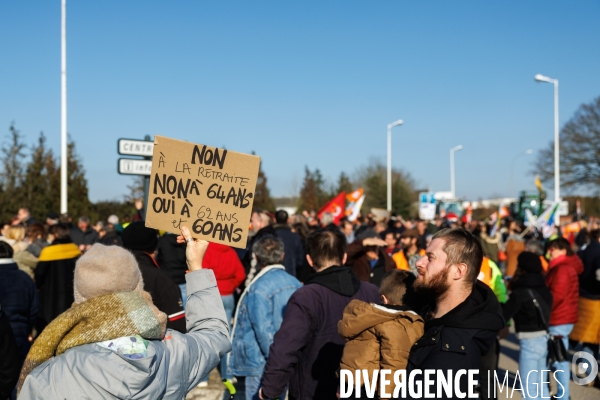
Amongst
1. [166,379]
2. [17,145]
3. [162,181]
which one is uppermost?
[17,145]

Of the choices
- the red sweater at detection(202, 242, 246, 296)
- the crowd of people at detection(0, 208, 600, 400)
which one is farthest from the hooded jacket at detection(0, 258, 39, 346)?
the red sweater at detection(202, 242, 246, 296)

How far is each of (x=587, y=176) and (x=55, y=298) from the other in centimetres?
4124

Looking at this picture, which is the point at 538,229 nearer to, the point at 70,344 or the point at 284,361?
the point at 284,361

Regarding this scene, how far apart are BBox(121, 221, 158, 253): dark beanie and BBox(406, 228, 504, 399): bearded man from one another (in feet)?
9.07

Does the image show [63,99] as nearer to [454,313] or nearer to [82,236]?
[82,236]

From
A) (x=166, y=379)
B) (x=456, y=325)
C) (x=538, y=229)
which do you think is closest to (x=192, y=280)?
(x=166, y=379)

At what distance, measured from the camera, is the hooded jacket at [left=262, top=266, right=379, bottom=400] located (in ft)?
14.0

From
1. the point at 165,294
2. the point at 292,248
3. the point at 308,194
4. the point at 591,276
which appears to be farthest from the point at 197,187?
the point at 308,194

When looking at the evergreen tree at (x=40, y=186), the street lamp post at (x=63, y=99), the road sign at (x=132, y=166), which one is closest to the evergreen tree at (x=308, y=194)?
the evergreen tree at (x=40, y=186)

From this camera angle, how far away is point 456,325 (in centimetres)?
283

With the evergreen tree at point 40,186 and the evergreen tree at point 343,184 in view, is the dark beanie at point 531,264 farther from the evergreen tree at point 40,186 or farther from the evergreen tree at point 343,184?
the evergreen tree at point 343,184

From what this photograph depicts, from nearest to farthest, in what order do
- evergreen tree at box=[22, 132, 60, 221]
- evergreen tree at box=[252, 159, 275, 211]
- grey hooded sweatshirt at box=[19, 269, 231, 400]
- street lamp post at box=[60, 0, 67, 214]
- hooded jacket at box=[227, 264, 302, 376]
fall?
grey hooded sweatshirt at box=[19, 269, 231, 400] → hooded jacket at box=[227, 264, 302, 376] → street lamp post at box=[60, 0, 67, 214] → evergreen tree at box=[22, 132, 60, 221] → evergreen tree at box=[252, 159, 275, 211]

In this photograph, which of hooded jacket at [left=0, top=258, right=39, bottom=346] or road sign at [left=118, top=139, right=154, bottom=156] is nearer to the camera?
hooded jacket at [left=0, top=258, right=39, bottom=346]

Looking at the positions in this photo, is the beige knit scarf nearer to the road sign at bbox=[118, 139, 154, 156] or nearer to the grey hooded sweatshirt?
the grey hooded sweatshirt
